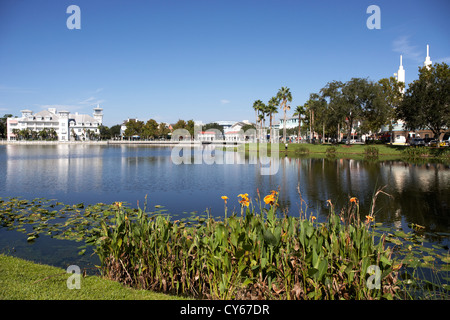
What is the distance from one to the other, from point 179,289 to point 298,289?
8.83ft

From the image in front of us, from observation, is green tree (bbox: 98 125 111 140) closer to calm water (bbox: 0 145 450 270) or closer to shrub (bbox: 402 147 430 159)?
calm water (bbox: 0 145 450 270)

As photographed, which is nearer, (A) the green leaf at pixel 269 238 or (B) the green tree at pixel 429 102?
(A) the green leaf at pixel 269 238

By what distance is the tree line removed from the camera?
48.9 metres

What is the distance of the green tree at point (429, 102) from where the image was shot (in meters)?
48.0

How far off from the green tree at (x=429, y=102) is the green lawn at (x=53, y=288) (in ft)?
178

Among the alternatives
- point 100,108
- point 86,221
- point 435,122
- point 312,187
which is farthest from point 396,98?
point 100,108

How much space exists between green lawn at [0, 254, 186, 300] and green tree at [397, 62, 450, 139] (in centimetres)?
5440

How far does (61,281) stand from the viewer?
630cm

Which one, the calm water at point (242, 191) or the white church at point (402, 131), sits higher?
the white church at point (402, 131)

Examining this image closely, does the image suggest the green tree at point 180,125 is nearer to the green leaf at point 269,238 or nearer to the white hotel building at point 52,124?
the white hotel building at point 52,124

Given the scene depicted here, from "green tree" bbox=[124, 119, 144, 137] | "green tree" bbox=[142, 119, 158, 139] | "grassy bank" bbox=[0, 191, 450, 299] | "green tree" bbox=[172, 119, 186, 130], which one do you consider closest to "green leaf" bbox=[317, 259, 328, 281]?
"grassy bank" bbox=[0, 191, 450, 299]

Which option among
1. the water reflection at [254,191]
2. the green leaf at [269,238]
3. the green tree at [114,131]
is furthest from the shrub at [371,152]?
the green tree at [114,131]

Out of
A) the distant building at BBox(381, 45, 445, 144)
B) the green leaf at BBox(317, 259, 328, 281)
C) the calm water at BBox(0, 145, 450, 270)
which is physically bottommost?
the calm water at BBox(0, 145, 450, 270)
